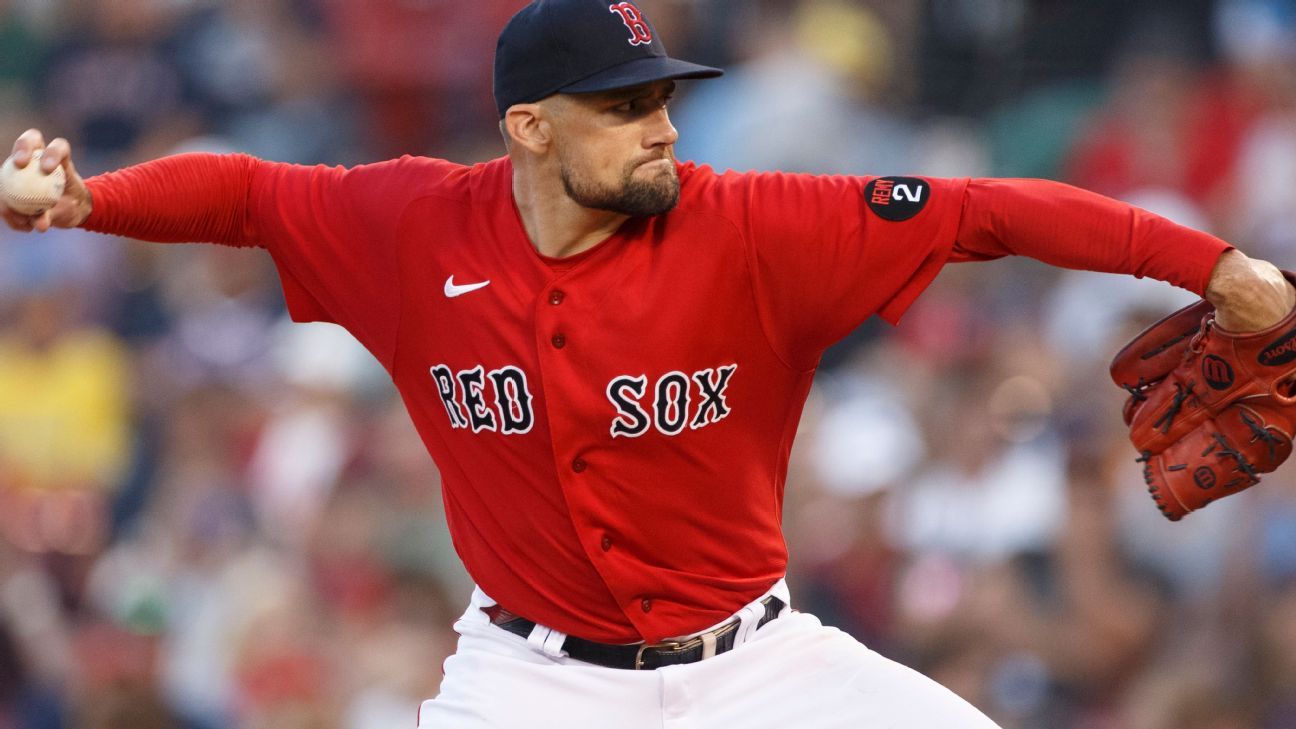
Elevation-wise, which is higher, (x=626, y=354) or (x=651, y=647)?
(x=626, y=354)

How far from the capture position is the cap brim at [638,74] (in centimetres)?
375

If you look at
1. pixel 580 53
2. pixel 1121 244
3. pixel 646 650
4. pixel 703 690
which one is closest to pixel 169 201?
pixel 580 53

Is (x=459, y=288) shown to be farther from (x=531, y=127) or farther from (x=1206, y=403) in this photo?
(x=1206, y=403)

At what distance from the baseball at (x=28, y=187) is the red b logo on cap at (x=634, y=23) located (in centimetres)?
120

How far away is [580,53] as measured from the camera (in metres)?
3.83

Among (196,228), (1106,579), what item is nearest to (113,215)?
(196,228)

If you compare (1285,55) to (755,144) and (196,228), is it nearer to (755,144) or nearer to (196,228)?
(755,144)

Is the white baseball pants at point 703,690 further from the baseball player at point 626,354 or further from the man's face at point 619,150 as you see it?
the man's face at point 619,150

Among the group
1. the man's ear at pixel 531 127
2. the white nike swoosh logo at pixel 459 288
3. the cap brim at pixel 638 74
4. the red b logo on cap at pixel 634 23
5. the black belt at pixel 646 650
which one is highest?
the red b logo on cap at pixel 634 23

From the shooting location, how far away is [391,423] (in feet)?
Result: 25.6

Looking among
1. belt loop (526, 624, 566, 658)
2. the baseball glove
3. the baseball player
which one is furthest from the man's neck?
the baseball glove

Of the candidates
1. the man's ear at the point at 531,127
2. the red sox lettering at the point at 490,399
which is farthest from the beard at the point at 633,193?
the red sox lettering at the point at 490,399

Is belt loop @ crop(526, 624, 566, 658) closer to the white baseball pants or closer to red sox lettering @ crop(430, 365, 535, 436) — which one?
the white baseball pants

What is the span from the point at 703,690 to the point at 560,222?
1.05m
